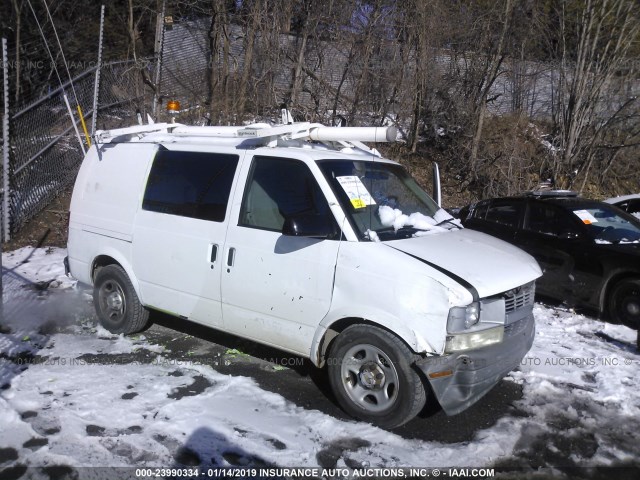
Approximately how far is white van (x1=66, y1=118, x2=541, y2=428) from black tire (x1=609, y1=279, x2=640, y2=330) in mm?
2661

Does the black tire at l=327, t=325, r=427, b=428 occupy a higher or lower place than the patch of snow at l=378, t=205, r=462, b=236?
lower

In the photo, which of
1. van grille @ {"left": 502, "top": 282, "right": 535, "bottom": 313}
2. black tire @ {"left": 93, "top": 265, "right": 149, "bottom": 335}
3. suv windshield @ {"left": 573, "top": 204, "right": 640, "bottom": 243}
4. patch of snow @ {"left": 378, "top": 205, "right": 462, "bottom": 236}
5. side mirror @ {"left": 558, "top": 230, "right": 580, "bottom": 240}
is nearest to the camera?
van grille @ {"left": 502, "top": 282, "right": 535, "bottom": 313}

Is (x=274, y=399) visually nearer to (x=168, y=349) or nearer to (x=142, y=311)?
(x=168, y=349)

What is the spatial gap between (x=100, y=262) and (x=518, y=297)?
427cm

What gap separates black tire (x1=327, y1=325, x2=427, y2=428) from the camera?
411cm

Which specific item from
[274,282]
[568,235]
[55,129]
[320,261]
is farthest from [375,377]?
[55,129]

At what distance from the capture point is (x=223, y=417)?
4.36m

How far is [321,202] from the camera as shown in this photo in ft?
15.0

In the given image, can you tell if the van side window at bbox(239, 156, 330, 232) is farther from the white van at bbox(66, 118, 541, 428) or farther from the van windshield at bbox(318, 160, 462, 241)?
the van windshield at bbox(318, 160, 462, 241)

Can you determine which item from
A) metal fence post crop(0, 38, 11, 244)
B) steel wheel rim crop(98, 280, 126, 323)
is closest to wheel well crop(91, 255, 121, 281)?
steel wheel rim crop(98, 280, 126, 323)

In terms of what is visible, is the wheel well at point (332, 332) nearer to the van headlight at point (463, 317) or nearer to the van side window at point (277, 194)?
the van headlight at point (463, 317)

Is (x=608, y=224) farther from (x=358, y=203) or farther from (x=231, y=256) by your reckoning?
(x=231, y=256)

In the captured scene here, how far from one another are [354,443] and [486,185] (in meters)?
11.0

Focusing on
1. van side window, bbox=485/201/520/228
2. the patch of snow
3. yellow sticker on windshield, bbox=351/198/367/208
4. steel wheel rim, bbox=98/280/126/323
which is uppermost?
yellow sticker on windshield, bbox=351/198/367/208
